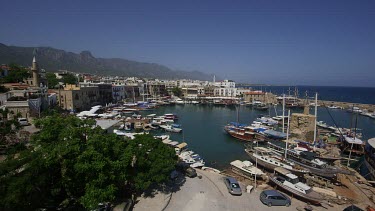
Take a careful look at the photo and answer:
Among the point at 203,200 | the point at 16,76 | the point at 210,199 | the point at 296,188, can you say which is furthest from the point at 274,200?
the point at 16,76

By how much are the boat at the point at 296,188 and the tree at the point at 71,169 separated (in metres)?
9.96

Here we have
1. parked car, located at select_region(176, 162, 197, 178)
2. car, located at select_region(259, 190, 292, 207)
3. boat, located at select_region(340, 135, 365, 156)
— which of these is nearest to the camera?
car, located at select_region(259, 190, 292, 207)

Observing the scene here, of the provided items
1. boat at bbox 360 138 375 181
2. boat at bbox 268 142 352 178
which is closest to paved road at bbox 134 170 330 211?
boat at bbox 268 142 352 178

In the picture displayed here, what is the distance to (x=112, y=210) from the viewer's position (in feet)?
43.0

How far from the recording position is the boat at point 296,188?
16.7 m

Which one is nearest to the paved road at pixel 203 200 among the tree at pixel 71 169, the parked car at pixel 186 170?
the parked car at pixel 186 170

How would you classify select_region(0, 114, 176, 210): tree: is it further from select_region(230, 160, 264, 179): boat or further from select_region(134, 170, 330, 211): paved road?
select_region(230, 160, 264, 179): boat

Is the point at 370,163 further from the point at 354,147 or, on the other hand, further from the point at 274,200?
the point at 274,200

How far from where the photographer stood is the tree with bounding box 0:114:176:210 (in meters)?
10.3

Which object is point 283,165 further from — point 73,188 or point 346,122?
point 346,122

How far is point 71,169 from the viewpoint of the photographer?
Result: 40.8 ft

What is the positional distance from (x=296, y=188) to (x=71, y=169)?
16.6 meters

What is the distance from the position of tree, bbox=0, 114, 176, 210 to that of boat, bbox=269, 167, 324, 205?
996cm

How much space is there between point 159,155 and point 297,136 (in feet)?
103
